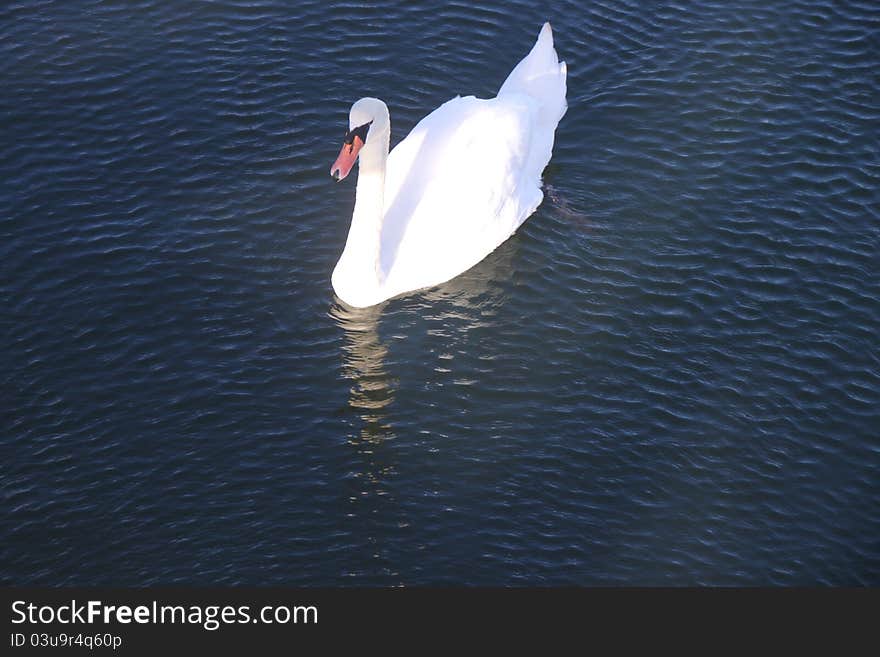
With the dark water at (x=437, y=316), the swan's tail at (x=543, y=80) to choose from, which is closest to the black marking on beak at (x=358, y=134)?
the dark water at (x=437, y=316)

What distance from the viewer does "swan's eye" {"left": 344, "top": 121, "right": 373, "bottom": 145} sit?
129 feet

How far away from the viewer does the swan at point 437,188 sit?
133ft

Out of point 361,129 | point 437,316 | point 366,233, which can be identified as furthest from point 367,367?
point 361,129

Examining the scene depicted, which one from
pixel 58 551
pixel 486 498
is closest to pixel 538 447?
pixel 486 498

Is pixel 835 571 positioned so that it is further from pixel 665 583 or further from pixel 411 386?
pixel 411 386

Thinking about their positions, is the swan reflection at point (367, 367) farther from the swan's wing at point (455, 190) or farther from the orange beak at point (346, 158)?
the orange beak at point (346, 158)

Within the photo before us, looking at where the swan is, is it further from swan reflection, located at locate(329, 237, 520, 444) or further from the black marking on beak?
swan reflection, located at locate(329, 237, 520, 444)

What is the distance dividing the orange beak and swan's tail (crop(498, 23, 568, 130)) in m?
7.94

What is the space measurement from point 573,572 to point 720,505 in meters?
4.18

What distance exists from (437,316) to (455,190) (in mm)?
3815

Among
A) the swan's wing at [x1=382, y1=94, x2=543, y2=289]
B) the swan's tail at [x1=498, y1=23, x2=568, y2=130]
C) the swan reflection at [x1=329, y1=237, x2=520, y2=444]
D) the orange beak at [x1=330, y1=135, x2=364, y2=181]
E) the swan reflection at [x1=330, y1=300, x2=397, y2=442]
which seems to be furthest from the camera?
the swan's tail at [x1=498, y1=23, x2=568, y2=130]

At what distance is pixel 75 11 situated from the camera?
50281 millimetres

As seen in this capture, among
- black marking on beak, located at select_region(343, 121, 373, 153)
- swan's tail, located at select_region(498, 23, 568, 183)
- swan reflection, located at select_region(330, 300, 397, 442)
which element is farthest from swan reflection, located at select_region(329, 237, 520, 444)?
black marking on beak, located at select_region(343, 121, 373, 153)

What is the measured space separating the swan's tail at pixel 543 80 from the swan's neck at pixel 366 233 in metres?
7.03
